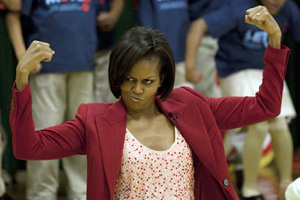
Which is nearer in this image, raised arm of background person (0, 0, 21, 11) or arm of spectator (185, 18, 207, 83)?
raised arm of background person (0, 0, 21, 11)

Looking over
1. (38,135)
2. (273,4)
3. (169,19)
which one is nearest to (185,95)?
(38,135)

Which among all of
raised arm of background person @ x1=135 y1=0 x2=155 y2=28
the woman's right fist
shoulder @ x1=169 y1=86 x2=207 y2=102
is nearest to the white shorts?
raised arm of background person @ x1=135 y1=0 x2=155 y2=28

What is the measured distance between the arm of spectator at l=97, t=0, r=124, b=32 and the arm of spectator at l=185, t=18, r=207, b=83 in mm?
556

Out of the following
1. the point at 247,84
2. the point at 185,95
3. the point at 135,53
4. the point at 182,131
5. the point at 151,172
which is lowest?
the point at 247,84

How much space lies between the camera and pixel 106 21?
13.5 feet

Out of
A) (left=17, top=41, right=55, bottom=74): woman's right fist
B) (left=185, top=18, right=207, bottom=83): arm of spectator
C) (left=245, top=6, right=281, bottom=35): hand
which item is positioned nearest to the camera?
(left=17, top=41, right=55, bottom=74): woman's right fist

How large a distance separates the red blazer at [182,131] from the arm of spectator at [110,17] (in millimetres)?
1611

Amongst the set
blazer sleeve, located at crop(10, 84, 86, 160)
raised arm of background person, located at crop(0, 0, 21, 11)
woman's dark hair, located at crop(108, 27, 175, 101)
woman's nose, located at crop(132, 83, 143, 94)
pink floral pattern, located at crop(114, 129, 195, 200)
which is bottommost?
pink floral pattern, located at crop(114, 129, 195, 200)

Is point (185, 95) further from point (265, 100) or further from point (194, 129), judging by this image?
point (265, 100)

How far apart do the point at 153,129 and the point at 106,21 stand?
1.76 m

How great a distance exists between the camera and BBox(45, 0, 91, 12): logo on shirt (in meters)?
3.77

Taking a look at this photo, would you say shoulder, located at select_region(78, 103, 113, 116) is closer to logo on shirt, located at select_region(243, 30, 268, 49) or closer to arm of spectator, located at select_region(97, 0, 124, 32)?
arm of spectator, located at select_region(97, 0, 124, 32)

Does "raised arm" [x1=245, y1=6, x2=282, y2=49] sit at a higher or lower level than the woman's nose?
higher

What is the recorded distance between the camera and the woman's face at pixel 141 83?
238cm
